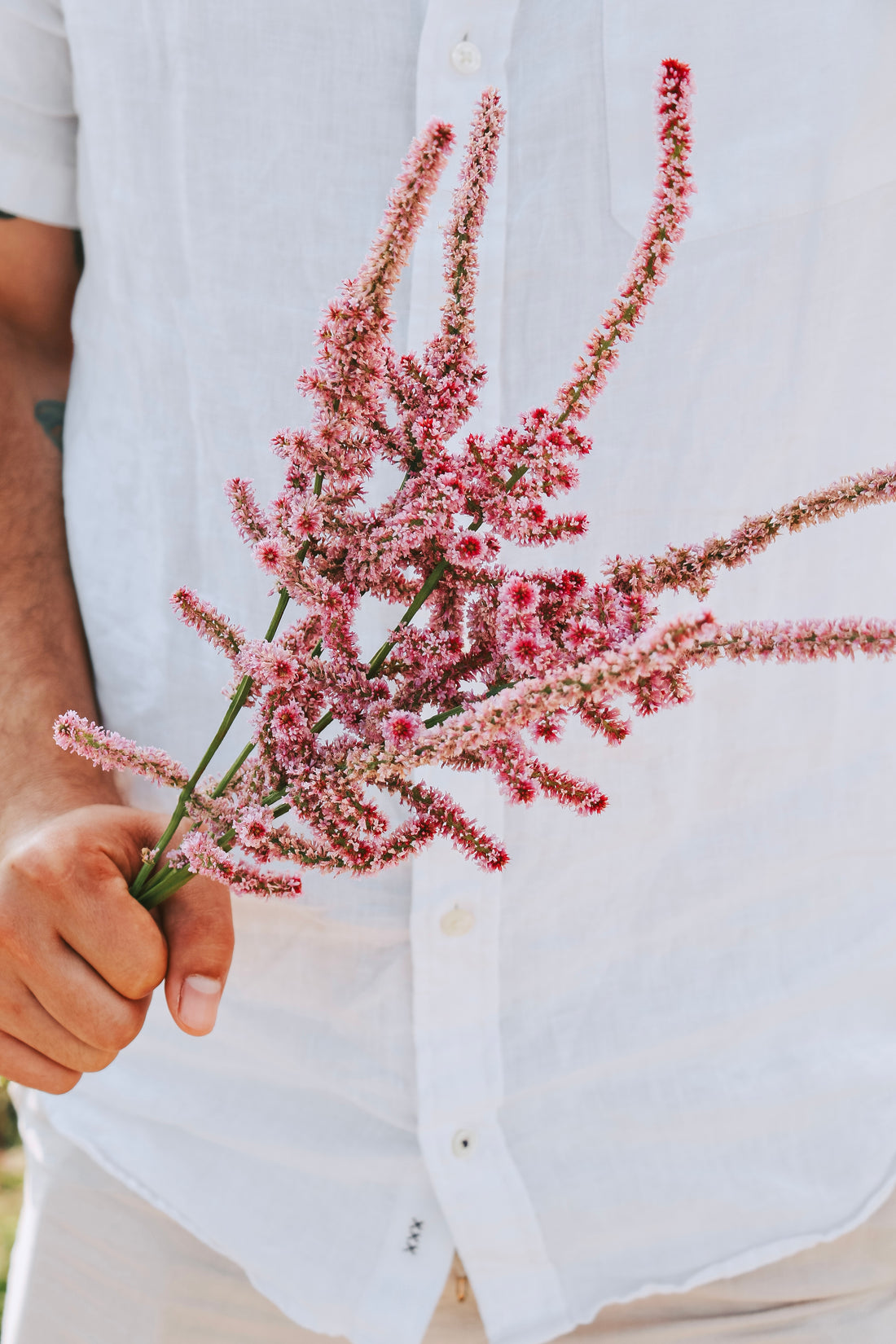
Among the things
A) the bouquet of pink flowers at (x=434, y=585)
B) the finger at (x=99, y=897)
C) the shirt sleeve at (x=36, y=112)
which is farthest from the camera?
the shirt sleeve at (x=36, y=112)

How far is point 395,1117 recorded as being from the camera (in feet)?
3.58

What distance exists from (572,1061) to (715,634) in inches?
30.9

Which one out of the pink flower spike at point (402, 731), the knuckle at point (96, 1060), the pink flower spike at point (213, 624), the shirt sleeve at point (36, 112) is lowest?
the knuckle at point (96, 1060)

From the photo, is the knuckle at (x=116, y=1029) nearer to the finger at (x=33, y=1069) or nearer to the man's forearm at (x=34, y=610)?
the finger at (x=33, y=1069)

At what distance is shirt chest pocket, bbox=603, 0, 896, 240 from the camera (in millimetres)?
993

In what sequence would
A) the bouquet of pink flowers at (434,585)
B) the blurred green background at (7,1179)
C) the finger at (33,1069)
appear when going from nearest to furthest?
the bouquet of pink flowers at (434,585) < the finger at (33,1069) < the blurred green background at (7,1179)

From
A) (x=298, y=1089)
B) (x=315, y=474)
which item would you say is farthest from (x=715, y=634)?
(x=298, y=1089)

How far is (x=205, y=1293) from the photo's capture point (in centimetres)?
114

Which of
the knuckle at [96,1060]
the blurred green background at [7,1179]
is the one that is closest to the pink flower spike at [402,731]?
the knuckle at [96,1060]

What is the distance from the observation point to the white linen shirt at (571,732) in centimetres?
101

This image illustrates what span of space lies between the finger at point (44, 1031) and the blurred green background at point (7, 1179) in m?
2.38

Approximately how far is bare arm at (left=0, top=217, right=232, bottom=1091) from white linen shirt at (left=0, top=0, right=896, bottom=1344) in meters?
0.10

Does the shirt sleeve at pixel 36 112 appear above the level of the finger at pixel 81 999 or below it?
above

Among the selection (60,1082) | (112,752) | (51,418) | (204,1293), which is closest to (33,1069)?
(60,1082)
